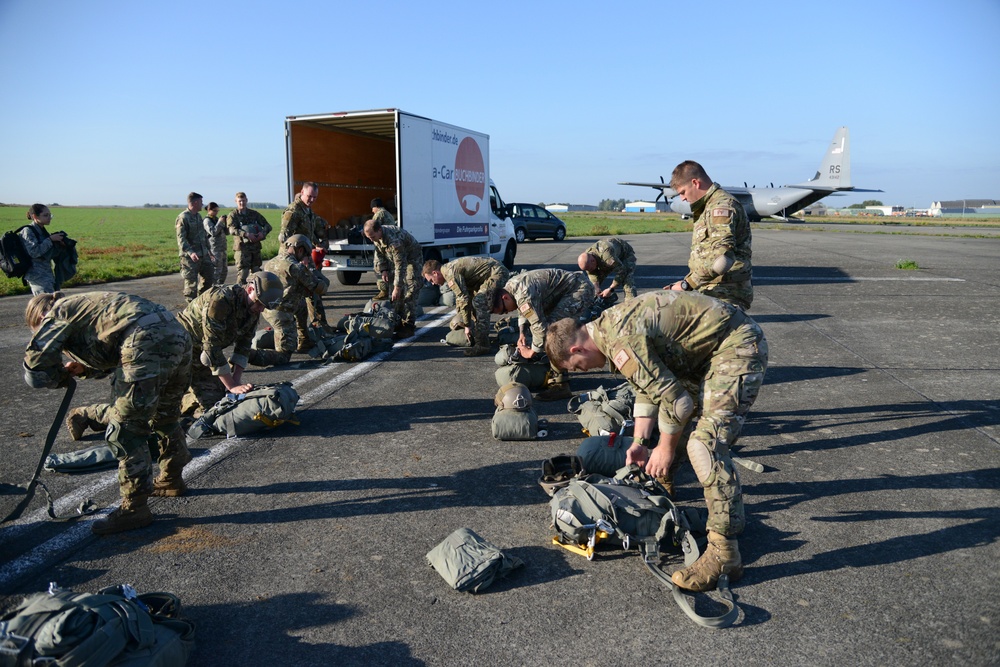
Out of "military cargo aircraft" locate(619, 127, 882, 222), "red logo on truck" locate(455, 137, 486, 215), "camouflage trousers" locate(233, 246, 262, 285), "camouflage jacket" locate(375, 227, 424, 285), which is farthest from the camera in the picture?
"military cargo aircraft" locate(619, 127, 882, 222)

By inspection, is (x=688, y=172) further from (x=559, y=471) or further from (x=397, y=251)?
(x=397, y=251)

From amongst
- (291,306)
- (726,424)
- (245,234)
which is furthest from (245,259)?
(726,424)

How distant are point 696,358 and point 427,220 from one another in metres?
10.8

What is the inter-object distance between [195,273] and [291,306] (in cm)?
A: 496

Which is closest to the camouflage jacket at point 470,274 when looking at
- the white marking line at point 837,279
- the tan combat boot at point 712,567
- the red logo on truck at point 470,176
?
the tan combat boot at point 712,567

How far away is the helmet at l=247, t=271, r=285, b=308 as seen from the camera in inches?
230

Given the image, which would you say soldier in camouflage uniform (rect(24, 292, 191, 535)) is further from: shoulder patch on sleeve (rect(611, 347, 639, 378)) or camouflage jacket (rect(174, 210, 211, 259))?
camouflage jacket (rect(174, 210, 211, 259))

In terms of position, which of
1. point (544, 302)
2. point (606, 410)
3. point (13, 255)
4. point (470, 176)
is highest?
point (470, 176)

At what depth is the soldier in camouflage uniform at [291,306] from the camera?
9023 millimetres

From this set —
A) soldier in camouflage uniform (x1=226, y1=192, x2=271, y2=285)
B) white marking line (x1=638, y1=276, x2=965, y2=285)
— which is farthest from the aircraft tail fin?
soldier in camouflage uniform (x1=226, y1=192, x2=271, y2=285)

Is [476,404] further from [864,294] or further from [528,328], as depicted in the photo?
[864,294]

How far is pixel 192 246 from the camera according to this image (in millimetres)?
12914

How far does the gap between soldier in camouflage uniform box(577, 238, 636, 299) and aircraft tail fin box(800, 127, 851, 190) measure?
167 ft

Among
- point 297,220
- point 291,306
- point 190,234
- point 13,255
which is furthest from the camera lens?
point 190,234
